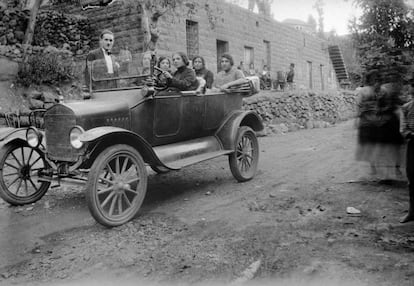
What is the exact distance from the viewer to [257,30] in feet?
63.9

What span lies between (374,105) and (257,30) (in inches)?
588

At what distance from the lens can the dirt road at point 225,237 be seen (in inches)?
107

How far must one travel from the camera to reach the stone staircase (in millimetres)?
30266

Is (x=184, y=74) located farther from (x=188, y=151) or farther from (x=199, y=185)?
(x=199, y=185)

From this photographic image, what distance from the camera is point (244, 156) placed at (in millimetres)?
5895

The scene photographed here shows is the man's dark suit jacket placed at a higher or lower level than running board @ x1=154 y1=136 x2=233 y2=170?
higher

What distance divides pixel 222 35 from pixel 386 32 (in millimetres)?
9723

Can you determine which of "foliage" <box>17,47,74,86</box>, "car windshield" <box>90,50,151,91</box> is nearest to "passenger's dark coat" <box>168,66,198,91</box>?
"car windshield" <box>90,50,151,91</box>

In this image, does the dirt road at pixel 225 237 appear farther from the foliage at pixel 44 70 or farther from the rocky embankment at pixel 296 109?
the rocky embankment at pixel 296 109

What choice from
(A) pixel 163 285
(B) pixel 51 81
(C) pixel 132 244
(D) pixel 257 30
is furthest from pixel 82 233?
(D) pixel 257 30

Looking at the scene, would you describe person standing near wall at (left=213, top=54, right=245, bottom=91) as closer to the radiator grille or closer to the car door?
the car door

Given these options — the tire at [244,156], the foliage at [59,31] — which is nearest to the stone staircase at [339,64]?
the foliage at [59,31]

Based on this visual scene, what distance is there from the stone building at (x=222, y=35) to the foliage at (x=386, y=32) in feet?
21.3

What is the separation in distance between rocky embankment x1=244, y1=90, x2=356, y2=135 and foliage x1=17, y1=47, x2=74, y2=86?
606 cm
